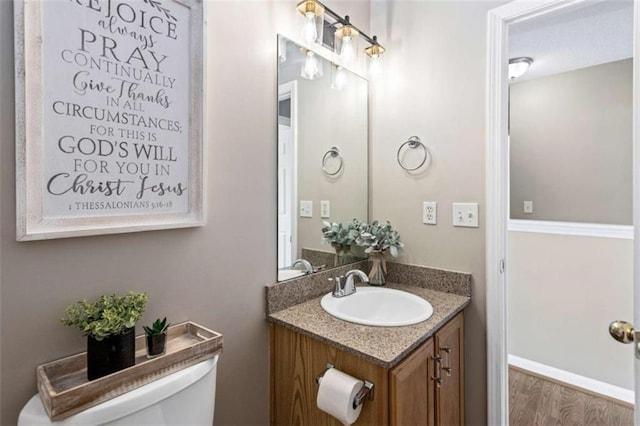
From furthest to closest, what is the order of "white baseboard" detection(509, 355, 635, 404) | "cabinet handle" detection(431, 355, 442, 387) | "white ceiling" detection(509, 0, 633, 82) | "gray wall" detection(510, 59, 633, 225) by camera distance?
1. "gray wall" detection(510, 59, 633, 225)
2. "white baseboard" detection(509, 355, 635, 404)
3. "white ceiling" detection(509, 0, 633, 82)
4. "cabinet handle" detection(431, 355, 442, 387)

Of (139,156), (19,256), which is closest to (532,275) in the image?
(139,156)

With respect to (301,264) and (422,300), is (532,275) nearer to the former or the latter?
(422,300)

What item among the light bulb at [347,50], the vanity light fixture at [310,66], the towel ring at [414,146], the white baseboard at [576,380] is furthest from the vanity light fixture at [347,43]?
the white baseboard at [576,380]

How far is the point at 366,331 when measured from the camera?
3.85 ft

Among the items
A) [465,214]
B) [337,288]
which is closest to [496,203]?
[465,214]

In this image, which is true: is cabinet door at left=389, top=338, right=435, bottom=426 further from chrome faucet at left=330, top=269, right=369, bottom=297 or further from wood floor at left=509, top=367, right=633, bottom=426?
wood floor at left=509, top=367, right=633, bottom=426

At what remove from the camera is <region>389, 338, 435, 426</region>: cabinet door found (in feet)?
3.33

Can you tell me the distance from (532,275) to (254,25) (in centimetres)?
257

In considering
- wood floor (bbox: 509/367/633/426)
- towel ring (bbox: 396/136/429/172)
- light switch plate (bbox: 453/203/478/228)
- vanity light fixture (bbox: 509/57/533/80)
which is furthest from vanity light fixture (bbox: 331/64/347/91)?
wood floor (bbox: 509/367/633/426)

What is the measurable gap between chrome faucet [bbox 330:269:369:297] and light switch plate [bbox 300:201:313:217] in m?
0.33

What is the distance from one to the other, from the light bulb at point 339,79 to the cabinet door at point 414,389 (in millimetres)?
1286

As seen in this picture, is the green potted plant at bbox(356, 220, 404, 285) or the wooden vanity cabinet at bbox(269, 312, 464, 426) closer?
the wooden vanity cabinet at bbox(269, 312, 464, 426)

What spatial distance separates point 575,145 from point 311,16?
253 centimetres

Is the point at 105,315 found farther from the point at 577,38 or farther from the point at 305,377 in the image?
the point at 577,38
